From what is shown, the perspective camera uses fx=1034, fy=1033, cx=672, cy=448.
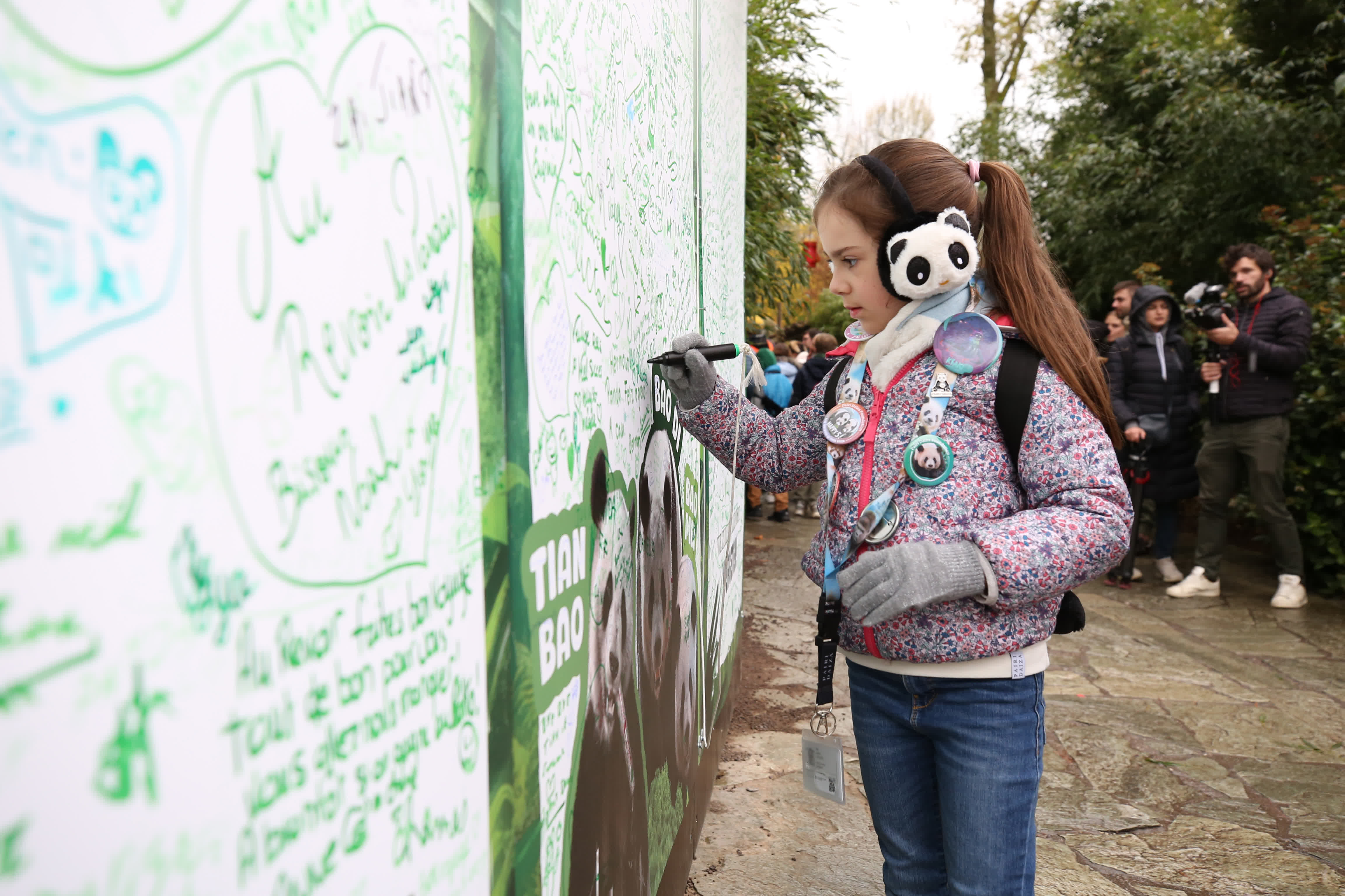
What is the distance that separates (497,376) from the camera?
110 cm

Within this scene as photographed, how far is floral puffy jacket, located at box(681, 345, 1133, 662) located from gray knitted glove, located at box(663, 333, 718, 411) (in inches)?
12.6

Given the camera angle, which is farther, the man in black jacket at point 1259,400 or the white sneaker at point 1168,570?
the white sneaker at point 1168,570

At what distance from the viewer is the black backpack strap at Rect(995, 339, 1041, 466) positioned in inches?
65.4

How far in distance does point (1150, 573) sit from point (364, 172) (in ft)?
24.2

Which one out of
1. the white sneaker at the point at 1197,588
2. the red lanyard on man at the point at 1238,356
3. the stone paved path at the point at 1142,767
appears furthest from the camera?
the white sneaker at the point at 1197,588

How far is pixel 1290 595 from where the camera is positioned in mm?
6082

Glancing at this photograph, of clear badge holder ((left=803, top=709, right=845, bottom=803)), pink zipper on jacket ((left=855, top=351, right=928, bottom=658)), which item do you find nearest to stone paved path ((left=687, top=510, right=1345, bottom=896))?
clear badge holder ((left=803, top=709, right=845, bottom=803))

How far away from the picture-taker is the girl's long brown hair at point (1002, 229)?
171 cm

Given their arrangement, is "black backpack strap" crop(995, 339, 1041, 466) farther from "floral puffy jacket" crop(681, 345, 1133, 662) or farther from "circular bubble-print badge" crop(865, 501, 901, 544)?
"circular bubble-print badge" crop(865, 501, 901, 544)

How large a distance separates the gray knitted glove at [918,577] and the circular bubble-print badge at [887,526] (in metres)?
0.07

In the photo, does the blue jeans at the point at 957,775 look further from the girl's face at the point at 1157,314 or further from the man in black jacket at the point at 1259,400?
the girl's face at the point at 1157,314

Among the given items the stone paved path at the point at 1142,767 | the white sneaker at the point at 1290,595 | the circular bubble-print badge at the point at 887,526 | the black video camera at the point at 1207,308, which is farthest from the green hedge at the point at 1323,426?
the circular bubble-print badge at the point at 887,526

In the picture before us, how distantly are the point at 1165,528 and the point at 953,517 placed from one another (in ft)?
19.3

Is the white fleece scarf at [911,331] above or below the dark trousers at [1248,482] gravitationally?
above
